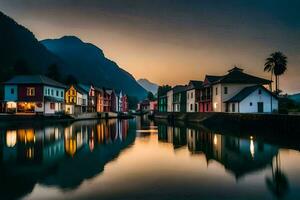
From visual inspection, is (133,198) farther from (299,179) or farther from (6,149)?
(6,149)

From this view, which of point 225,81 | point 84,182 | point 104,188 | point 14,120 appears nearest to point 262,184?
point 104,188

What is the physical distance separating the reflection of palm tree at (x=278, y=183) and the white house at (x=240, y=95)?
4540 cm

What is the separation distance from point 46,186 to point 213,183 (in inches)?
323

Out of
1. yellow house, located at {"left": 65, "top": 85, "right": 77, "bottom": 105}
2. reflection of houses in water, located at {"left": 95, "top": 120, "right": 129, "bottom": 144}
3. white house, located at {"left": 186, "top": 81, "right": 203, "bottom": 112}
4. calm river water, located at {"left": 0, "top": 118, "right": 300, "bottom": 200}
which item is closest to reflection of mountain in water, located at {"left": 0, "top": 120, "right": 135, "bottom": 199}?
calm river water, located at {"left": 0, "top": 118, "right": 300, "bottom": 200}

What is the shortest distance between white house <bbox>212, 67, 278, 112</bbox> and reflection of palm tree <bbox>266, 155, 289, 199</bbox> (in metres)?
45.4

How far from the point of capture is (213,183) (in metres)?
16.0

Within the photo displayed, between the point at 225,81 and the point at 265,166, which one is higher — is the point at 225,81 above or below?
above

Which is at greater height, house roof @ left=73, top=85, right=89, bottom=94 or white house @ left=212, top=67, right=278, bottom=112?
house roof @ left=73, top=85, right=89, bottom=94

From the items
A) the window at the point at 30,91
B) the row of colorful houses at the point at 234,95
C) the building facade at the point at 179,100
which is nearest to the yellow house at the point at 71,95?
the window at the point at 30,91

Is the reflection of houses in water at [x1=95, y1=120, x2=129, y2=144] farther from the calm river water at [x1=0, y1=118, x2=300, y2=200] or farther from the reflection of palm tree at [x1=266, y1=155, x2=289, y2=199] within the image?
the reflection of palm tree at [x1=266, y1=155, x2=289, y2=199]

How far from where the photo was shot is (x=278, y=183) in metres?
16.0

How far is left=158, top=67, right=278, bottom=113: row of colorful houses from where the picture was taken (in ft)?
207

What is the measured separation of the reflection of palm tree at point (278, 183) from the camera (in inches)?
563

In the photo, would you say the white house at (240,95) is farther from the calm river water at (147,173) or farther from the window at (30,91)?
the window at (30,91)
